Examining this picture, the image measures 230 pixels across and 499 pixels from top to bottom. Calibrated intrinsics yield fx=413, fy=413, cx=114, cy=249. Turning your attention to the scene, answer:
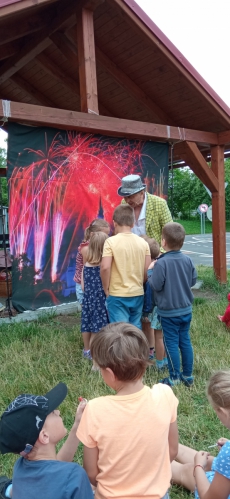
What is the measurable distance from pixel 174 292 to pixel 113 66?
16.2 feet

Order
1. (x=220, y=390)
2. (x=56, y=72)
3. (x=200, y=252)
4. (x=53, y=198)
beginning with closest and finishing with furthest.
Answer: (x=220, y=390), (x=53, y=198), (x=56, y=72), (x=200, y=252)

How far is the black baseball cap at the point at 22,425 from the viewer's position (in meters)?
1.33

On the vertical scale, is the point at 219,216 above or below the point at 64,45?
below

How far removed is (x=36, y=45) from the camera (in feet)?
20.9

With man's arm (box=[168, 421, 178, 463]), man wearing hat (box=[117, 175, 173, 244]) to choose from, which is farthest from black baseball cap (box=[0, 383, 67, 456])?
man wearing hat (box=[117, 175, 173, 244])

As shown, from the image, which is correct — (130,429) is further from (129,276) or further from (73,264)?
(73,264)

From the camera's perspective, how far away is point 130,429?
4.86ft

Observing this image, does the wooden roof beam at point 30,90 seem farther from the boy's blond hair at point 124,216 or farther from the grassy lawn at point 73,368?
the boy's blond hair at point 124,216

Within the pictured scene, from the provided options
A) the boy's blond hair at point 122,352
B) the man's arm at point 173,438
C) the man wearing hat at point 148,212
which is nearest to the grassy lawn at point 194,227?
the man wearing hat at point 148,212

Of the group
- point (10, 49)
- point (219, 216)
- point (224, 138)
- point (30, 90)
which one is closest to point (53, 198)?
point (10, 49)

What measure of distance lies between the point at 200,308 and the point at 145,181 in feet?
7.68

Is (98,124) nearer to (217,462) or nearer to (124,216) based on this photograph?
(124,216)

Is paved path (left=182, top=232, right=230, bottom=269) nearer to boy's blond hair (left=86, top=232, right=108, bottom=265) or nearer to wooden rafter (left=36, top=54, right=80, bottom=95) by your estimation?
wooden rafter (left=36, top=54, right=80, bottom=95)

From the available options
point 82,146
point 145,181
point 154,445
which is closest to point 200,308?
point 145,181
